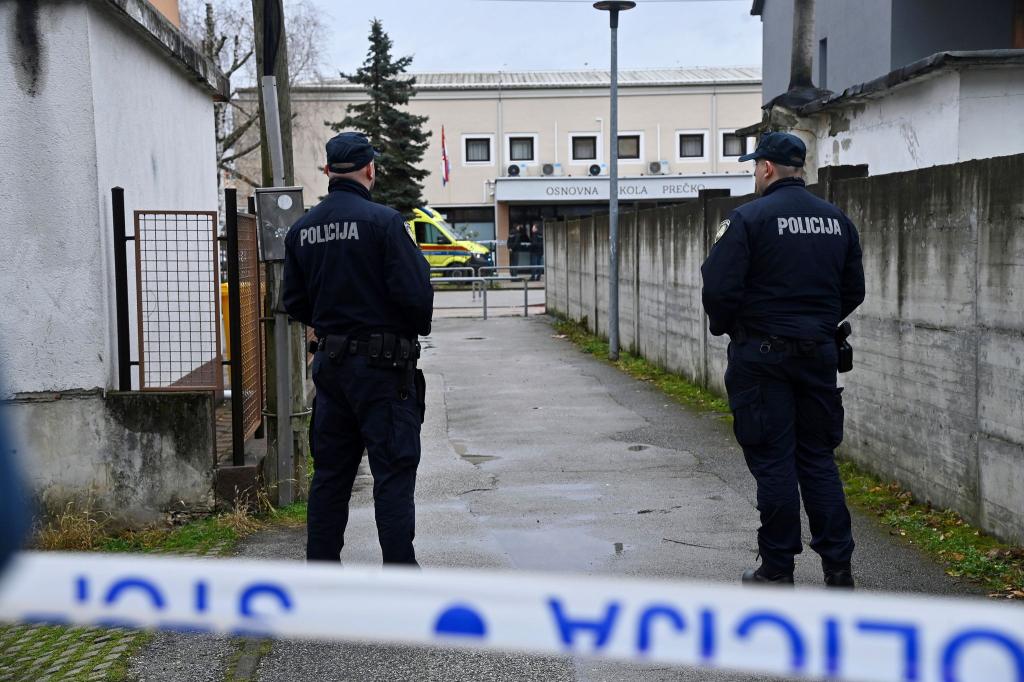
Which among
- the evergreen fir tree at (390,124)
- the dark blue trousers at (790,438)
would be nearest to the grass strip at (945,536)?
the dark blue trousers at (790,438)

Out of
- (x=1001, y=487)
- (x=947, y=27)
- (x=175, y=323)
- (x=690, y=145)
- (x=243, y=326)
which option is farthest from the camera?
(x=690, y=145)

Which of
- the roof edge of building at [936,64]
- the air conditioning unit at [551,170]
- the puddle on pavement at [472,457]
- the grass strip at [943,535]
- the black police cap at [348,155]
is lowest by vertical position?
the puddle on pavement at [472,457]

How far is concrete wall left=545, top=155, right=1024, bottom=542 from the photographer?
19.6ft

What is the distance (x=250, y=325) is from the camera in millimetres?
8609

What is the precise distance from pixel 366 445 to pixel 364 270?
30.3 inches

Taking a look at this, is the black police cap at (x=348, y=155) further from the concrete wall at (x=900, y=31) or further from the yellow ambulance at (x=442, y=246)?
the yellow ambulance at (x=442, y=246)

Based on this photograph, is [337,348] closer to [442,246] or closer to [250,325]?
[250,325]

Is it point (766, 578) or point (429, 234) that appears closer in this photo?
point (766, 578)

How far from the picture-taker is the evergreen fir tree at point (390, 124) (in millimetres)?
42062

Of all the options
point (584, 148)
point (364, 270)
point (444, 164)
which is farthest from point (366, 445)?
point (584, 148)

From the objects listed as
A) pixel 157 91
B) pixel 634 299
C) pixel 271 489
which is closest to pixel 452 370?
pixel 634 299

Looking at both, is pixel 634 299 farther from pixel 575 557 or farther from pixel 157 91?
pixel 575 557

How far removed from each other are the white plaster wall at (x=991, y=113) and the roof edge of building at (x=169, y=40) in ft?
28.4

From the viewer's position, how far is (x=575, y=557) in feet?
20.2
